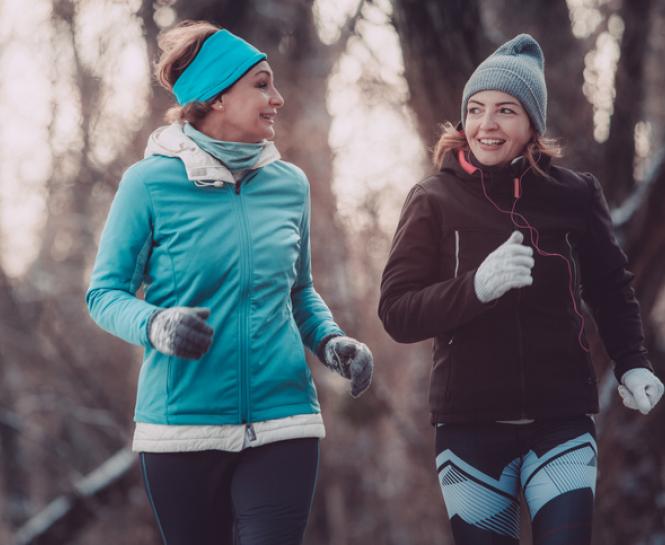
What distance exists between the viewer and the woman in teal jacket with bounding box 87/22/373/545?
3152 millimetres

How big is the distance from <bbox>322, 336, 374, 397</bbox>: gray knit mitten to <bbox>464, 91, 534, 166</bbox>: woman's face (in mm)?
759

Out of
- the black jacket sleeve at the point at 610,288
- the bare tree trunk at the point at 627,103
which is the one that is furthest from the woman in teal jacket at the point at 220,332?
the bare tree trunk at the point at 627,103

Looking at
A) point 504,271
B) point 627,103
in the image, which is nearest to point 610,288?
point 504,271

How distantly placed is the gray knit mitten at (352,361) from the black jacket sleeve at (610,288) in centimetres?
87

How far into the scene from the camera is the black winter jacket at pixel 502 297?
3354mm

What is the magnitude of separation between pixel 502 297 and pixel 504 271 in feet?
0.91

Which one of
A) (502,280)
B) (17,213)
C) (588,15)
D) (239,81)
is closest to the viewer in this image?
(502,280)

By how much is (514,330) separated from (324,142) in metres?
7.20

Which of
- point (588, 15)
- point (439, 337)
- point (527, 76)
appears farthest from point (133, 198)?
point (588, 15)

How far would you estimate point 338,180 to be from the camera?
11.4 metres

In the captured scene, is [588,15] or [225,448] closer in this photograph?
[225,448]

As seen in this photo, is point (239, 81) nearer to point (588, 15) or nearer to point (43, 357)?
point (588, 15)

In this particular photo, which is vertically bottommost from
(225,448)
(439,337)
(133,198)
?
(225,448)

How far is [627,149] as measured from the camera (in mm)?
7223
